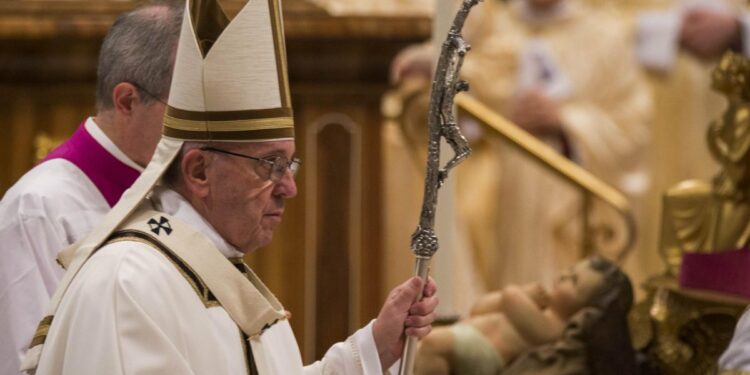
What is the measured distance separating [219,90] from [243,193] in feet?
0.75

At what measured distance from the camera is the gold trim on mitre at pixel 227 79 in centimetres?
351

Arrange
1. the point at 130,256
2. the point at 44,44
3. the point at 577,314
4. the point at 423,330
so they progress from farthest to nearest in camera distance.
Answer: the point at 44,44 < the point at 577,314 < the point at 423,330 < the point at 130,256

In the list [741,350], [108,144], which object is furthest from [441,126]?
[741,350]

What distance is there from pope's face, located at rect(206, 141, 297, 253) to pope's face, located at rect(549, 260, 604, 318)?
7.99 ft

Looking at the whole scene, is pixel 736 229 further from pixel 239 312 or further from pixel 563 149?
pixel 563 149

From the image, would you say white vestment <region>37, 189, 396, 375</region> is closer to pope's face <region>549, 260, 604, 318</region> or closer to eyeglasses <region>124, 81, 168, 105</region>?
eyeglasses <region>124, 81, 168, 105</region>

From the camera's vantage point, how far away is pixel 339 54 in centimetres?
745

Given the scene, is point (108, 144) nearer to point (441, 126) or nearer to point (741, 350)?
point (441, 126)

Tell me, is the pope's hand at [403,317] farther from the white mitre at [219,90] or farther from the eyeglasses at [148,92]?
the eyeglasses at [148,92]

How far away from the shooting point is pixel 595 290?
5.77 m

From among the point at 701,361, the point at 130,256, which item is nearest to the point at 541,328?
the point at 701,361

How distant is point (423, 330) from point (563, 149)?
611 centimetres

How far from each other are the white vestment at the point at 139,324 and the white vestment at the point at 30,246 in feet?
2.53

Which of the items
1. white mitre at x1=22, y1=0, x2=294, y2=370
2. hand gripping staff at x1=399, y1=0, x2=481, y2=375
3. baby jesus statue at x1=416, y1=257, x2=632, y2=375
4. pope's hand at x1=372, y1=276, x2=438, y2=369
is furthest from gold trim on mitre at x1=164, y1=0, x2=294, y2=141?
baby jesus statue at x1=416, y1=257, x2=632, y2=375
